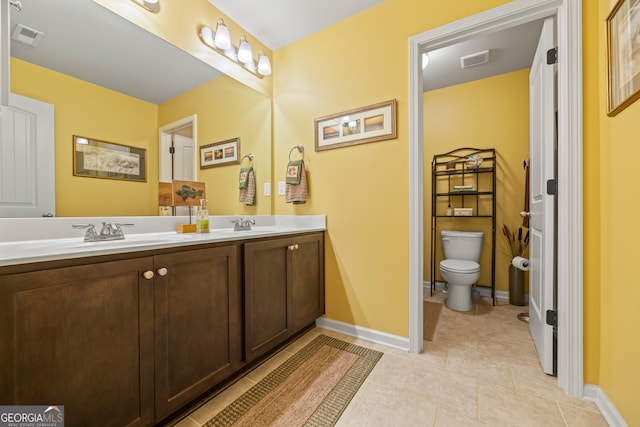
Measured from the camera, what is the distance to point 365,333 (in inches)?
75.9

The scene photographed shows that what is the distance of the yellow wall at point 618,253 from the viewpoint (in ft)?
3.33

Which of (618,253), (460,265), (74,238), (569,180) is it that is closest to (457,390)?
(618,253)

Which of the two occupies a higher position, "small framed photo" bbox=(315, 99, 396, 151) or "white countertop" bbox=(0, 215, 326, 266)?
"small framed photo" bbox=(315, 99, 396, 151)

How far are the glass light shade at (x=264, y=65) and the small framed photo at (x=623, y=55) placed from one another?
6.97 feet

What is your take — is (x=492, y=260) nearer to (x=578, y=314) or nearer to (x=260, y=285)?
(x=578, y=314)

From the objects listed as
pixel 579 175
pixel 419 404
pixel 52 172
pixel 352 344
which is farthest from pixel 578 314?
pixel 52 172

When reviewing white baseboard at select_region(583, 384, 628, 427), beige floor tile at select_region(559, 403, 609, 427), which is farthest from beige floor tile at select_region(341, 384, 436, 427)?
white baseboard at select_region(583, 384, 628, 427)

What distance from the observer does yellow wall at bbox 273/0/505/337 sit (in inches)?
69.9

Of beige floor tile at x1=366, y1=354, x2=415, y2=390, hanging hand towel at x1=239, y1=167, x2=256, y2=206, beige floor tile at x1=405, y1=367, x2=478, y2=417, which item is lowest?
beige floor tile at x1=366, y1=354, x2=415, y2=390

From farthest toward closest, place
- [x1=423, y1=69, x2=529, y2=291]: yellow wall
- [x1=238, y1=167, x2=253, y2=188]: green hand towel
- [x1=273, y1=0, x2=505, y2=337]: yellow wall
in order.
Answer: [x1=423, y1=69, x2=529, y2=291]: yellow wall < [x1=238, y1=167, x2=253, y2=188]: green hand towel < [x1=273, y1=0, x2=505, y2=337]: yellow wall

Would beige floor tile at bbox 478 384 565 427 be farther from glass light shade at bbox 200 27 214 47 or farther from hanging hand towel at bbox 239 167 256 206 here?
glass light shade at bbox 200 27 214 47

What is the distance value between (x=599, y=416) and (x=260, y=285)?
1.76 metres

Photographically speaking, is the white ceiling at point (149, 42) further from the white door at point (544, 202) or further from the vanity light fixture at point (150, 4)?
the white door at point (544, 202)

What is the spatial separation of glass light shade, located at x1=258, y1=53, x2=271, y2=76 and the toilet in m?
2.47
